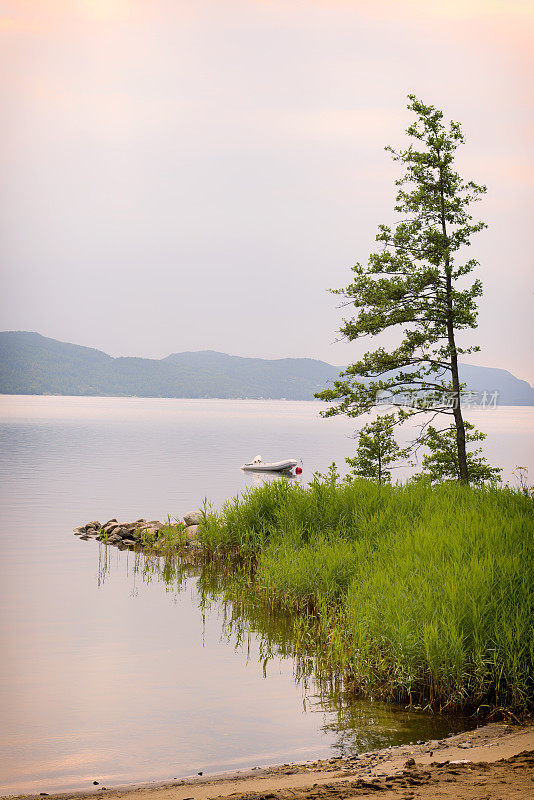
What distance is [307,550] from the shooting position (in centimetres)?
1359

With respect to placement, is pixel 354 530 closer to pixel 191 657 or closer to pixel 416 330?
pixel 191 657

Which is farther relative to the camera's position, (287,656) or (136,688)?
(287,656)

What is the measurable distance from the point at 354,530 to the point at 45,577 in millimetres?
8489

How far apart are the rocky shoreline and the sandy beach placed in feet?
42.0

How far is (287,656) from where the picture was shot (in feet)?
36.0

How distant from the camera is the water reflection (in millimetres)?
7820

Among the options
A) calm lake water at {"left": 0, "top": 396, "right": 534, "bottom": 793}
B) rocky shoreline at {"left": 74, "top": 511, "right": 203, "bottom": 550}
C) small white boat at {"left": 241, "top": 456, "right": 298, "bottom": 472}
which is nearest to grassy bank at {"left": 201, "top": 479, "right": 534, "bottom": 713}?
calm lake water at {"left": 0, "top": 396, "right": 534, "bottom": 793}

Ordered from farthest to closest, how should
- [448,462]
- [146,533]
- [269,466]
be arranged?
1. [269,466]
2. [146,533]
3. [448,462]

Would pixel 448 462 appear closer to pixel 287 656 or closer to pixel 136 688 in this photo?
pixel 287 656

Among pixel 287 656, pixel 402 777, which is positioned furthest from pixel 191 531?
pixel 402 777

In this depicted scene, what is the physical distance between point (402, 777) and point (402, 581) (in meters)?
4.17

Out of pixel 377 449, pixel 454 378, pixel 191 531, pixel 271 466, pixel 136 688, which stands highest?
pixel 454 378

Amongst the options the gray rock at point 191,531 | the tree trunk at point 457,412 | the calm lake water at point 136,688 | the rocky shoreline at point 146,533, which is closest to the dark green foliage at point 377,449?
the tree trunk at point 457,412

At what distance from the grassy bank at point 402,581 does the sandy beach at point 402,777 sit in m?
0.84
